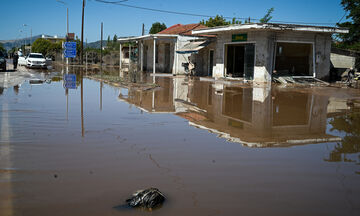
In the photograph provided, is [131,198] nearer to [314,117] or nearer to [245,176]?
[245,176]

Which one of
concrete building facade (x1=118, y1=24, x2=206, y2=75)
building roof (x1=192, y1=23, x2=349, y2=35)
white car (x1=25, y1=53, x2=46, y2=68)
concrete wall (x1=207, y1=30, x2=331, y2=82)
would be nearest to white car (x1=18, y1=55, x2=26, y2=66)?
white car (x1=25, y1=53, x2=46, y2=68)

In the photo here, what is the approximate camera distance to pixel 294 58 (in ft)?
96.4

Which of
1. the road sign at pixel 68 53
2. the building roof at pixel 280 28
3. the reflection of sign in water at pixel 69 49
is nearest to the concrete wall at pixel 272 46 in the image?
the building roof at pixel 280 28

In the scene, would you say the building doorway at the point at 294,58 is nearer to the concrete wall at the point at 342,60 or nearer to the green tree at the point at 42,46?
the concrete wall at the point at 342,60

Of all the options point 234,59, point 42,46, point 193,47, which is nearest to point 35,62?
point 193,47

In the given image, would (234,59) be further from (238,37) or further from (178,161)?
(178,161)

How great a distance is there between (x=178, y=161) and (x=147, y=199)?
1844 mm

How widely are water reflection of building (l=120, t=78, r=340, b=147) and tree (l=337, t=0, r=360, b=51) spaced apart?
2339 centimetres

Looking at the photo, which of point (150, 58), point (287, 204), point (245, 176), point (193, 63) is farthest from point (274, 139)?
point (150, 58)

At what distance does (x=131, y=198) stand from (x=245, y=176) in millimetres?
1877

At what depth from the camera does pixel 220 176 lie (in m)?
5.09

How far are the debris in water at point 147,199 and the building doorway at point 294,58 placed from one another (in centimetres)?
2454

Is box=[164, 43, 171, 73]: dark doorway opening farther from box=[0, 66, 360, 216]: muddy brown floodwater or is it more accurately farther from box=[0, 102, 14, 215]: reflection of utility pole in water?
box=[0, 102, 14, 215]: reflection of utility pole in water

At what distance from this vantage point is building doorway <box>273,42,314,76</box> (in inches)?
1081
